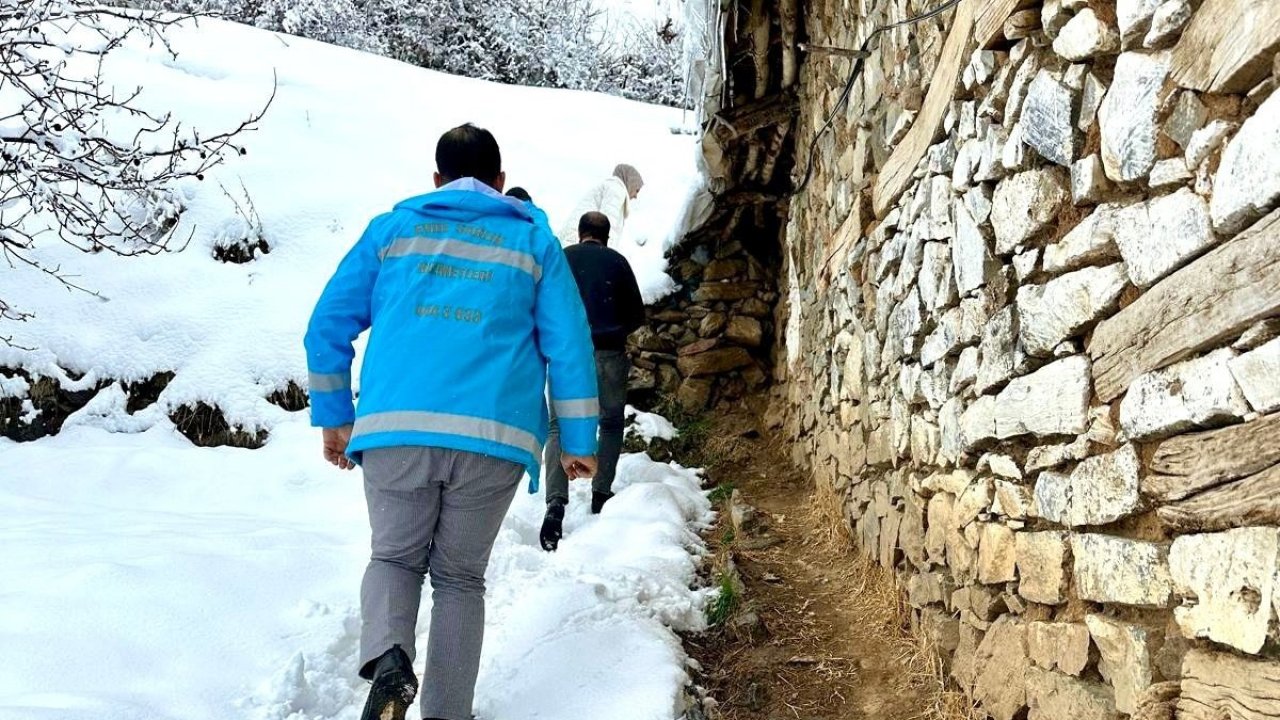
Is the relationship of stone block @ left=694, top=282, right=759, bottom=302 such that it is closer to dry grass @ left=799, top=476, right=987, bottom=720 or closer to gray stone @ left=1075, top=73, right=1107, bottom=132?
dry grass @ left=799, top=476, right=987, bottom=720

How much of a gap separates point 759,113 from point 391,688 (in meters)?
4.84

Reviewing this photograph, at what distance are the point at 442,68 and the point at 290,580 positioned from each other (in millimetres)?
13655

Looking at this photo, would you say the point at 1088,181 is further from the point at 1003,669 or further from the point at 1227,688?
the point at 1003,669

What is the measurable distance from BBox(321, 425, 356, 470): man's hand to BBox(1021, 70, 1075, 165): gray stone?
1.89m

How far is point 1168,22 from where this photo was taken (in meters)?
1.49

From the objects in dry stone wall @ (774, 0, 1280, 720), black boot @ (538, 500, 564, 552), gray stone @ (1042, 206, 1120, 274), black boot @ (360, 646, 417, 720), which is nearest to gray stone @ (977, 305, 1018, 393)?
dry stone wall @ (774, 0, 1280, 720)

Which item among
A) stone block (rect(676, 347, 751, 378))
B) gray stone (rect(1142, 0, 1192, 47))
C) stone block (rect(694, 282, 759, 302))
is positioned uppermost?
stone block (rect(694, 282, 759, 302))

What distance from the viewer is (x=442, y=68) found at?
15.0 m

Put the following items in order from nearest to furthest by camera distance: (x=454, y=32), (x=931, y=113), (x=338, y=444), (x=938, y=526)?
(x=338, y=444), (x=938, y=526), (x=931, y=113), (x=454, y=32)

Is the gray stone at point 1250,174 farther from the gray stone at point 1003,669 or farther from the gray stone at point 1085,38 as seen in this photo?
the gray stone at point 1003,669

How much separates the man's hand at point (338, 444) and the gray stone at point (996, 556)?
1.75 metres

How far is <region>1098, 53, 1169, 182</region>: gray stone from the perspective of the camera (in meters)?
1.54

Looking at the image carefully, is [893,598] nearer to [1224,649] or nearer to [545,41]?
[1224,649]

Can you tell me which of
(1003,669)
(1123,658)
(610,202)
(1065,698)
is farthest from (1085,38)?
(610,202)
